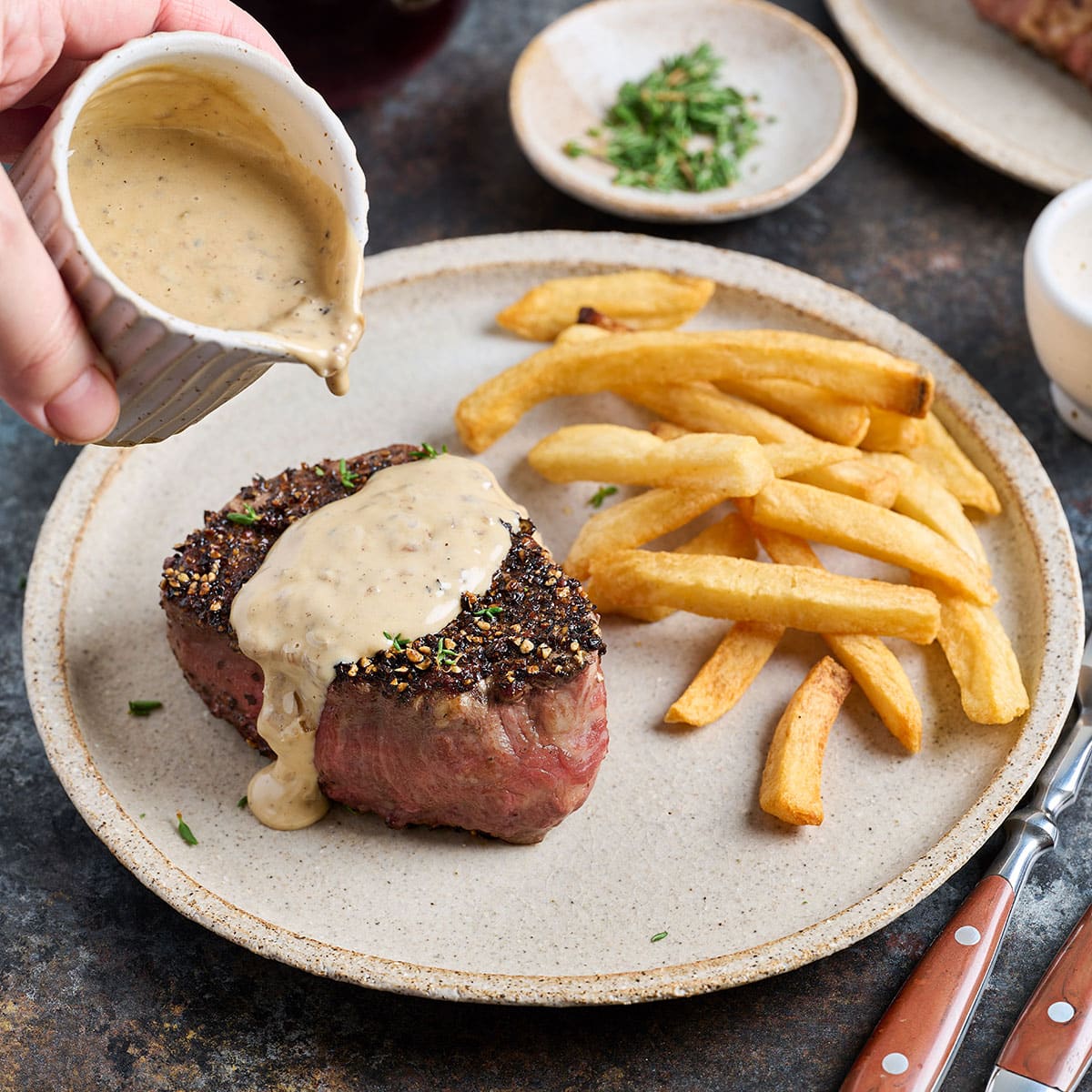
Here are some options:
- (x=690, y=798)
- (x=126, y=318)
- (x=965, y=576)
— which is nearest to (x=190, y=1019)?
(x=690, y=798)

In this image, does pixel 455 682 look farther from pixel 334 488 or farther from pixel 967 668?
pixel 967 668

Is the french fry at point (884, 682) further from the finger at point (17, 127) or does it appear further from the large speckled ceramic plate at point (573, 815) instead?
the finger at point (17, 127)

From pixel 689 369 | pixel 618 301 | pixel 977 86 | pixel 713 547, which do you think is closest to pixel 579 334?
pixel 618 301

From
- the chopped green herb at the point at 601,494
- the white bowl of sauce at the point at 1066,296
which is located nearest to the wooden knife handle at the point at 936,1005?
the chopped green herb at the point at 601,494

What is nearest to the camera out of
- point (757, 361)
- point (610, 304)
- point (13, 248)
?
point (13, 248)

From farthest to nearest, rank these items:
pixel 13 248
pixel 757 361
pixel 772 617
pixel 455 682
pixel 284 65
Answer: pixel 757 361
pixel 772 617
pixel 455 682
pixel 284 65
pixel 13 248

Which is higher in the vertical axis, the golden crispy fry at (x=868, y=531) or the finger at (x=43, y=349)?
the finger at (x=43, y=349)

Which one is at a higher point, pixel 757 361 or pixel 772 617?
pixel 757 361
